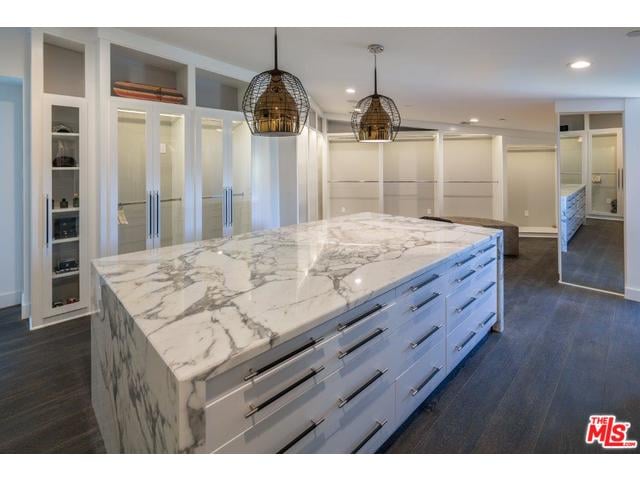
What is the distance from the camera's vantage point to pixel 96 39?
11.2 ft

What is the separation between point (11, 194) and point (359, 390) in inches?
161

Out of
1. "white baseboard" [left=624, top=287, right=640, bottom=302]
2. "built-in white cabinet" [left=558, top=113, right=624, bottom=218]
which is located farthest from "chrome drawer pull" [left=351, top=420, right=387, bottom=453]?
"built-in white cabinet" [left=558, top=113, right=624, bottom=218]

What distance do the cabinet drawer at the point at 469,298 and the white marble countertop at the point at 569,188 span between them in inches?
90.6

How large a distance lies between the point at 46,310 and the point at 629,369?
4511 mm

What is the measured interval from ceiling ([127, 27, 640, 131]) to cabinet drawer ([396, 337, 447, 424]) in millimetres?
2189

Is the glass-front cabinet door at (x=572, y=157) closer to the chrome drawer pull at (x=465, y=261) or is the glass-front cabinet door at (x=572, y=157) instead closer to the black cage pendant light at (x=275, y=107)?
the chrome drawer pull at (x=465, y=261)

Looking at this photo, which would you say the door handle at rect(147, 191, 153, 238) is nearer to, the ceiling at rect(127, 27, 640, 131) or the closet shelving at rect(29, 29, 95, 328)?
the closet shelving at rect(29, 29, 95, 328)

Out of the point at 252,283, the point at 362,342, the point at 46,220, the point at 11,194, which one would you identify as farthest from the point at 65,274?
the point at 362,342

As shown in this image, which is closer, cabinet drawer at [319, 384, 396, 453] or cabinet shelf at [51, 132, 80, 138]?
cabinet drawer at [319, 384, 396, 453]

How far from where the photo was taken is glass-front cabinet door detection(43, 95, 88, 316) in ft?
11.0

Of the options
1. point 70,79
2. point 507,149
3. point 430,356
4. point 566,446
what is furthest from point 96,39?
point 507,149

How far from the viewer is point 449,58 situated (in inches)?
133

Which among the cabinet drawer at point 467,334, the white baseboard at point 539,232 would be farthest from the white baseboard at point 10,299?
the white baseboard at point 539,232

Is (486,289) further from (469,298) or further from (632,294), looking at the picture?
(632,294)
